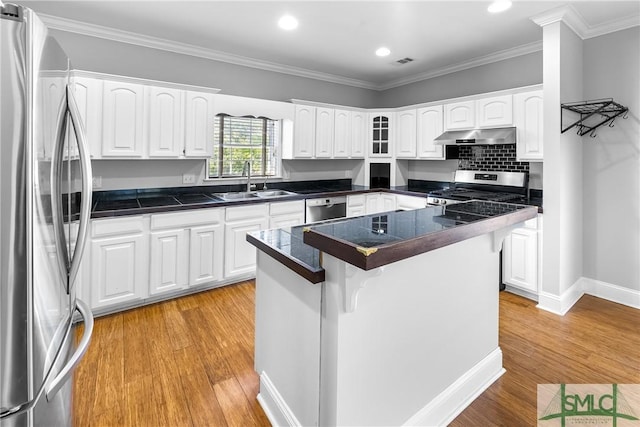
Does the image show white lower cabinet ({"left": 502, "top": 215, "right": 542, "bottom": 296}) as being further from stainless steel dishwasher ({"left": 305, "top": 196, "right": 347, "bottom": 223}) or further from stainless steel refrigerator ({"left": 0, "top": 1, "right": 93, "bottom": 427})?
stainless steel refrigerator ({"left": 0, "top": 1, "right": 93, "bottom": 427})

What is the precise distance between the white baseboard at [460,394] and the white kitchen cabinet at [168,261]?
2462mm

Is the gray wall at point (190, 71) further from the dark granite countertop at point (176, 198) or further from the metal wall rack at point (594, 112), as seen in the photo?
the metal wall rack at point (594, 112)

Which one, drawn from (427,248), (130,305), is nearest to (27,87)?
(427,248)

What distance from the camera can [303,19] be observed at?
317 centimetres

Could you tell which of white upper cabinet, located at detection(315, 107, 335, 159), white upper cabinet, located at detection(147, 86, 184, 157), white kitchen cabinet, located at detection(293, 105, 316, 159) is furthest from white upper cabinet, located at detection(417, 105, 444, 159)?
white upper cabinet, located at detection(147, 86, 184, 157)

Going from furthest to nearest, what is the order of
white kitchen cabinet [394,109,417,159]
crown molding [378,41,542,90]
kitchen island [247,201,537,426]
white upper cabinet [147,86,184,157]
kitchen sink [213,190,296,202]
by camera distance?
1. white kitchen cabinet [394,109,417,159]
2. kitchen sink [213,190,296,202]
3. crown molding [378,41,542,90]
4. white upper cabinet [147,86,184,157]
5. kitchen island [247,201,537,426]

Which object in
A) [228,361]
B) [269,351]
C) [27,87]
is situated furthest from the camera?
[228,361]

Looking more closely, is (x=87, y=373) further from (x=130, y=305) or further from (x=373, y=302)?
(x=373, y=302)

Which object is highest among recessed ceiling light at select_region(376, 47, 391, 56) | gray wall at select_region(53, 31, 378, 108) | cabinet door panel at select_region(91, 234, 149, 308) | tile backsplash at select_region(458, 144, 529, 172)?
recessed ceiling light at select_region(376, 47, 391, 56)

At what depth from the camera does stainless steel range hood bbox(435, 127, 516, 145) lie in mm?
3537

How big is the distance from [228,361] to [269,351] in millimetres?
628

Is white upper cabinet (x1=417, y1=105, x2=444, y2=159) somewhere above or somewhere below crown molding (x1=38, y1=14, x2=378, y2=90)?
below

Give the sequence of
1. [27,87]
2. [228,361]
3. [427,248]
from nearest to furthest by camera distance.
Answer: [27,87] → [427,248] → [228,361]

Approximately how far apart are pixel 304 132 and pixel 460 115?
75.3 inches
